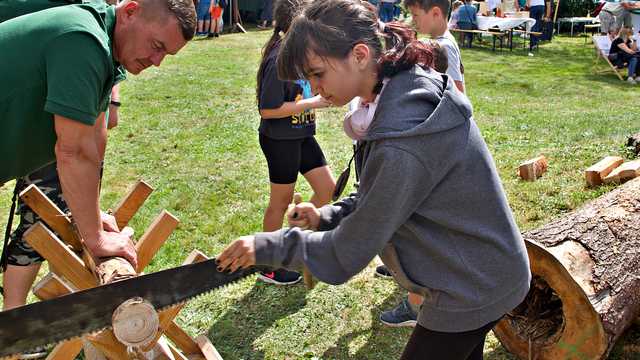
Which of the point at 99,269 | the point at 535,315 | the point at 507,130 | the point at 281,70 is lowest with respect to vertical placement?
the point at 507,130

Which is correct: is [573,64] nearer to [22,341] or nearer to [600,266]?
[600,266]

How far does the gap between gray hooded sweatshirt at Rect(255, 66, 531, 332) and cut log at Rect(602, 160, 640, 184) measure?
13.1ft

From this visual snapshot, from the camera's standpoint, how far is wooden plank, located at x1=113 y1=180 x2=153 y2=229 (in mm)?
3174

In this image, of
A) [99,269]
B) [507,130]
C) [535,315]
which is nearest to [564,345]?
[535,315]

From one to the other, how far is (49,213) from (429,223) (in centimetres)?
186

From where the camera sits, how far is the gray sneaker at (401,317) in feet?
13.2

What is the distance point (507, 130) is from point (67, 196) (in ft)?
24.3

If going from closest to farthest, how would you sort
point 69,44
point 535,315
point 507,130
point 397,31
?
point 397,31
point 69,44
point 535,315
point 507,130

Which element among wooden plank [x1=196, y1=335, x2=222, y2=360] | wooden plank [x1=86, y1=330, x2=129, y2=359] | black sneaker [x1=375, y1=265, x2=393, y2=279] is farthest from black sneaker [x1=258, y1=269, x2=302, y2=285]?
wooden plank [x1=86, y1=330, x2=129, y2=359]

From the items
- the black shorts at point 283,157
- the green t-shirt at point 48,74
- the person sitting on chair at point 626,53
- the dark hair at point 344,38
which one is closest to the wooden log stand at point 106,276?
the green t-shirt at point 48,74

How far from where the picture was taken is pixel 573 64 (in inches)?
621

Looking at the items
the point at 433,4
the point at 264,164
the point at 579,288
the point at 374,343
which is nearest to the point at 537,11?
the point at 264,164

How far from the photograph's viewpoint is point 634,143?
22.9ft

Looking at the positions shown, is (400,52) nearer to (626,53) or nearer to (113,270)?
(113,270)
